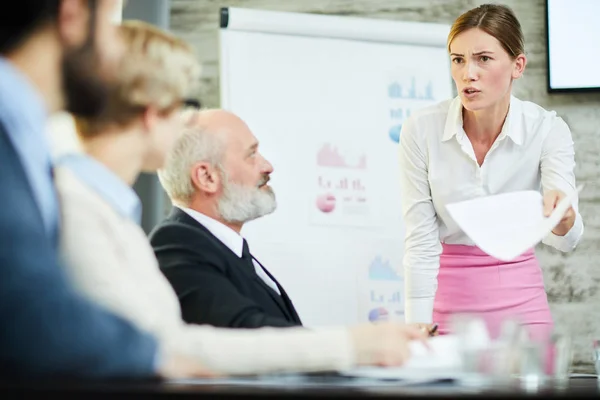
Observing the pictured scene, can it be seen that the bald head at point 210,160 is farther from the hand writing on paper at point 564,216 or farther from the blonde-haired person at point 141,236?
the blonde-haired person at point 141,236

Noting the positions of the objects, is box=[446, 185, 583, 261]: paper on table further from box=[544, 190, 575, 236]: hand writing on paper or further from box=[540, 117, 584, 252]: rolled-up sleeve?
box=[540, 117, 584, 252]: rolled-up sleeve

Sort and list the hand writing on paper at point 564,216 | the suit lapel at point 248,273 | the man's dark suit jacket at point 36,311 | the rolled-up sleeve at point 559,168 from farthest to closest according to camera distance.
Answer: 1. the rolled-up sleeve at point 559,168
2. the hand writing on paper at point 564,216
3. the suit lapel at point 248,273
4. the man's dark suit jacket at point 36,311

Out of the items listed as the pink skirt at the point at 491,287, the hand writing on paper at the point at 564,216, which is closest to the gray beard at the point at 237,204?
the hand writing on paper at the point at 564,216

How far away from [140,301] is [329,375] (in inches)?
10.8

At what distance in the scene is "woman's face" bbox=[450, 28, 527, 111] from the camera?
2467 mm

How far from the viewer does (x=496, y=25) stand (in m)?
2.47

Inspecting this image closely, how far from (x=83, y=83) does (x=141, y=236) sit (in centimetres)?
25

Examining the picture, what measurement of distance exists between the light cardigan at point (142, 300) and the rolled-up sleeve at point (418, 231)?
1.37 metres

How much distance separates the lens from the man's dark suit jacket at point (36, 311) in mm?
829

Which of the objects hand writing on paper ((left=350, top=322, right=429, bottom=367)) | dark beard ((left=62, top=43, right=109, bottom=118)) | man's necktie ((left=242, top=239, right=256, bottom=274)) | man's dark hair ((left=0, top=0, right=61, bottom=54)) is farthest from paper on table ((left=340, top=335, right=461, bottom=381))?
man's necktie ((left=242, top=239, right=256, bottom=274))

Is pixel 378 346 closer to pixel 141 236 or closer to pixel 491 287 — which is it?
pixel 141 236

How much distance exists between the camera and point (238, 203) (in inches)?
79.0

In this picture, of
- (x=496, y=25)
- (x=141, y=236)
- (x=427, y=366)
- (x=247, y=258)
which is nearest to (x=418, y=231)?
(x=496, y=25)

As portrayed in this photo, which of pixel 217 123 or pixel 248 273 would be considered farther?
pixel 217 123
